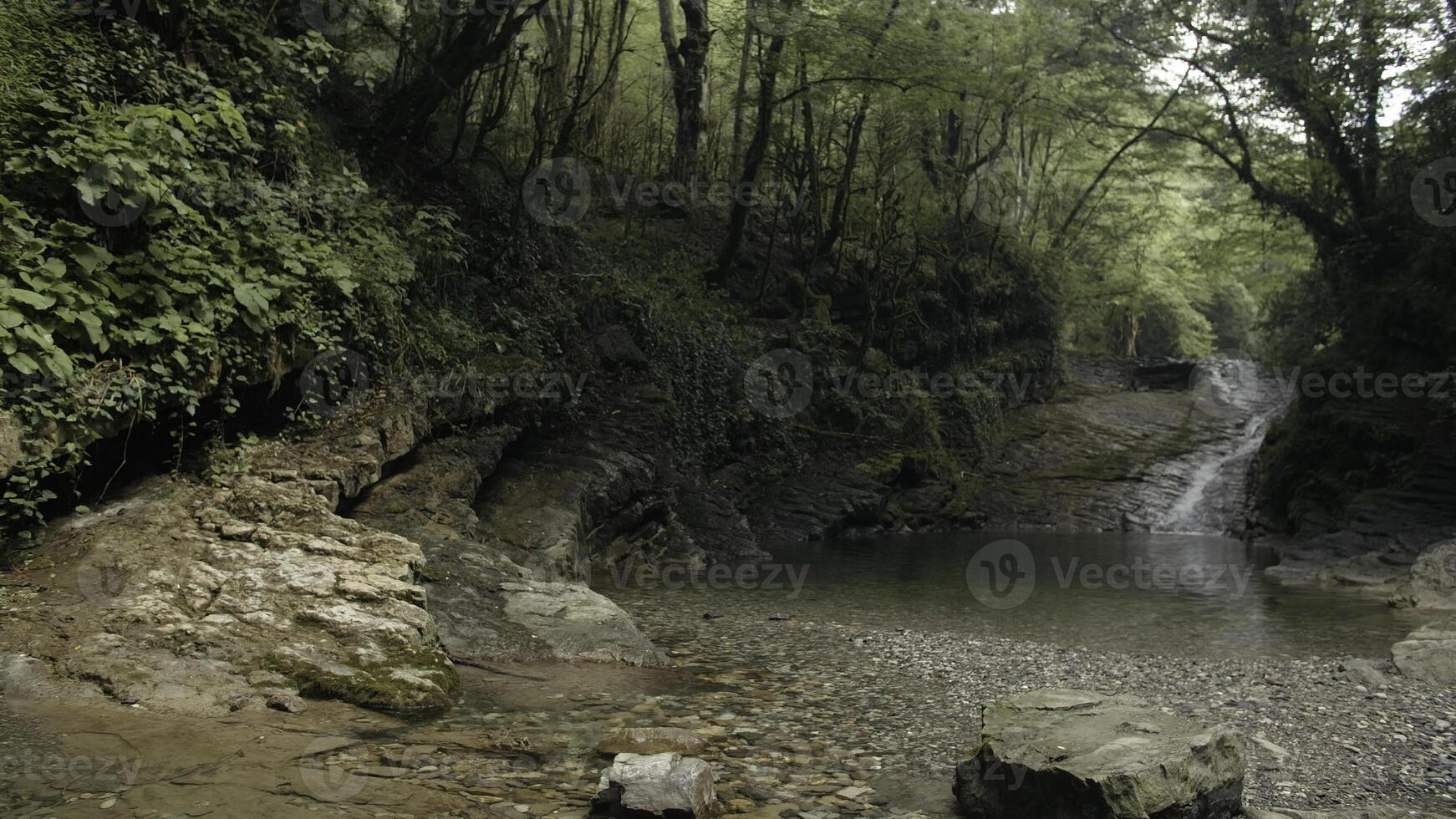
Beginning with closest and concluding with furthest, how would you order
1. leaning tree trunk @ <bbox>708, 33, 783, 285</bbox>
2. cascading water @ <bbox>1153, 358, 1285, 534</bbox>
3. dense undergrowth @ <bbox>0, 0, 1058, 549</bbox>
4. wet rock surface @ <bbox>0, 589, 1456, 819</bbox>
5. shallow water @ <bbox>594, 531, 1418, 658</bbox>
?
1. wet rock surface @ <bbox>0, 589, 1456, 819</bbox>
2. dense undergrowth @ <bbox>0, 0, 1058, 549</bbox>
3. shallow water @ <bbox>594, 531, 1418, 658</bbox>
4. leaning tree trunk @ <bbox>708, 33, 783, 285</bbox>
5. cascading water @ <bbox>1153, 358, 1285, 534</bbox>

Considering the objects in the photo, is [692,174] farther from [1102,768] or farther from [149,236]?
[1102,768]

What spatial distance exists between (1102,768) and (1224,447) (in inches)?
932


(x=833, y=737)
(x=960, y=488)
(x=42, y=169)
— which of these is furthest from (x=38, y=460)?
(x=960, y=488)

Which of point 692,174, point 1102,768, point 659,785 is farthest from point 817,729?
point 692,174

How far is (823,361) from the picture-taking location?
20.2 meters

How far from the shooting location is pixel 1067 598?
38.0ft

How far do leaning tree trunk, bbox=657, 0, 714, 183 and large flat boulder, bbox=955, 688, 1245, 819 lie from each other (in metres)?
16.4

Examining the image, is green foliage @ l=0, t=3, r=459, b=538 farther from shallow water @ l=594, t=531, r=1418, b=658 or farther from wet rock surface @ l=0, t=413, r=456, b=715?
shallow water @ l=594, t=531, r=1418, b=658

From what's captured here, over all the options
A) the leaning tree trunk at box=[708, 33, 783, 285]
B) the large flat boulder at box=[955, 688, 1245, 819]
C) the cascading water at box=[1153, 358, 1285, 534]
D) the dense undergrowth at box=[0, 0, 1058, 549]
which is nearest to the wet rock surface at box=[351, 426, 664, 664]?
the dense undergrowth at box=[0, 0, 1058, 549]

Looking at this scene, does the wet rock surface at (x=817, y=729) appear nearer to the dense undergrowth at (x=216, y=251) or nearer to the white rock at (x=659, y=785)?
the white rock at (x=659, y=785)

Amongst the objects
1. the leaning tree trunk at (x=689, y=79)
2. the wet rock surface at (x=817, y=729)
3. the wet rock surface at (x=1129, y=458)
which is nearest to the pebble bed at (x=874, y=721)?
the wet rock surface at (x=817, y=729)

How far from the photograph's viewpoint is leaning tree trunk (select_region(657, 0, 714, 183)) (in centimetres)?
1859

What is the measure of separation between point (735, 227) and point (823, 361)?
3.65m

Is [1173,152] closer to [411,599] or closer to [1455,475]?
[1455,475]
